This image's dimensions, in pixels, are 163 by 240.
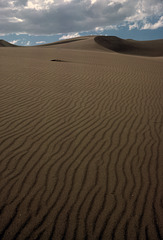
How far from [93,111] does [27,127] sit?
214 cm

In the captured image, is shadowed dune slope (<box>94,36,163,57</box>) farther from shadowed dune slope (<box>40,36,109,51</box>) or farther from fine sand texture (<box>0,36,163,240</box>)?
fine sand texture (<box>0,36,163,240</box>)

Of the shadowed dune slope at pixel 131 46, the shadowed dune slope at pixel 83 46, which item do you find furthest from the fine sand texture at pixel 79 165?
the shadowed dune slope at pixel 131 46

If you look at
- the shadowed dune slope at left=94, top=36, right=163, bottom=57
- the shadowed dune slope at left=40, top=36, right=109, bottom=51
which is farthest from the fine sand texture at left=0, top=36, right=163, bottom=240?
the shadowed dune slope at left=94, top=36, right=163, bottom=57

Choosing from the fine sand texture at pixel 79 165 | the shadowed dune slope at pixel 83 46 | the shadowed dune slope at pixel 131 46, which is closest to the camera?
the fine sand texture at pixel 79 165

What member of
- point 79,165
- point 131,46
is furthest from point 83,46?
point 79,165

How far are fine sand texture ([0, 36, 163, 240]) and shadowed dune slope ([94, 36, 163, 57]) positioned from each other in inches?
1584

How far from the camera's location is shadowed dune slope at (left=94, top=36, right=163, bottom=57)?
45106mm

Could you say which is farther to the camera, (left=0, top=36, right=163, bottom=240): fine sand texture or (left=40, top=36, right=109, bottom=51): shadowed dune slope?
(left=40, top=36, right=109, bottom=51): shadowed dune slope

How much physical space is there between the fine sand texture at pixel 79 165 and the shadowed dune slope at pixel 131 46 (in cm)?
4022

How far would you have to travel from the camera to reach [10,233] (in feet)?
9.23

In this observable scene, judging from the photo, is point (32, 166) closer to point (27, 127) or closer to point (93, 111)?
point (27, 127)

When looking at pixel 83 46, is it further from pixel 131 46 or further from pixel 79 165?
pixel 79 165

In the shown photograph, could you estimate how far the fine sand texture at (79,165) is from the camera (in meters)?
3.00

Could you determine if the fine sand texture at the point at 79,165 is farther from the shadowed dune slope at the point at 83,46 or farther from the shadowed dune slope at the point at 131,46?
the shadowed dune slope at the point at 131,46
